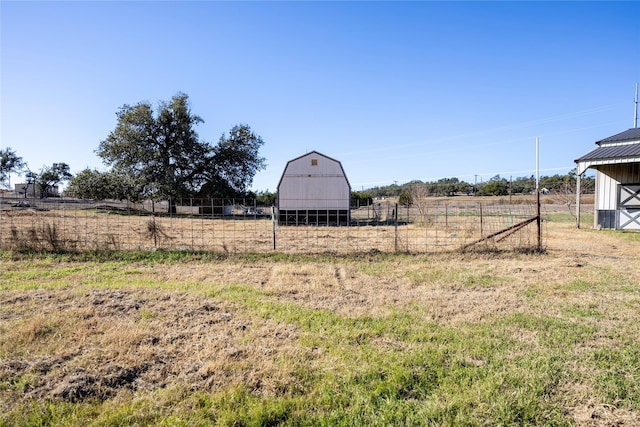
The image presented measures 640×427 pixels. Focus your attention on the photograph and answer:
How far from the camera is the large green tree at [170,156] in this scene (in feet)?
110

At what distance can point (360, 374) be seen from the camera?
130 inches

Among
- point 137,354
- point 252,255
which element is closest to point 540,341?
point 137,354

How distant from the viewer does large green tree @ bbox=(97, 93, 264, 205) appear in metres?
33.5

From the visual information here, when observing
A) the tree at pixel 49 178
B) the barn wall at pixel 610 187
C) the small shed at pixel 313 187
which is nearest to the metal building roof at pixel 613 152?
the barn wall at pixel 610 187

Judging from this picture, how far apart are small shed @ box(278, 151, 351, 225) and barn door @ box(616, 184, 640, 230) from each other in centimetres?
1460

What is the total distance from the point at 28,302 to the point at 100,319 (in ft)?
5.48

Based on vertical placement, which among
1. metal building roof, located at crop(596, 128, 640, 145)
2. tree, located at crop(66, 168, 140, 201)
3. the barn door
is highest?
metal building roof, located at crop(596, 128, 640, 145)

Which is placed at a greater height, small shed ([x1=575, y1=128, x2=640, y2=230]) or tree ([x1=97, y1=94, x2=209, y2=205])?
tree ([x1=97, y1=94, x2=209, y2=205])

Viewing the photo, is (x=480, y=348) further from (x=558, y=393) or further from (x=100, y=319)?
(x=100, y=319)

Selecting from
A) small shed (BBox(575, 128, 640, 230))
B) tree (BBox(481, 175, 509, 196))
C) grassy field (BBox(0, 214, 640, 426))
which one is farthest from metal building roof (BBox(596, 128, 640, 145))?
tree (BBox(481, 175, 509, 196))

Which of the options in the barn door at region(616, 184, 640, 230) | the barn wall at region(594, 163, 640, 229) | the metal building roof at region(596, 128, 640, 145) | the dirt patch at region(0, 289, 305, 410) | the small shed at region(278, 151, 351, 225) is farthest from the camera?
the small shed at region(278, 151, 351, 225)

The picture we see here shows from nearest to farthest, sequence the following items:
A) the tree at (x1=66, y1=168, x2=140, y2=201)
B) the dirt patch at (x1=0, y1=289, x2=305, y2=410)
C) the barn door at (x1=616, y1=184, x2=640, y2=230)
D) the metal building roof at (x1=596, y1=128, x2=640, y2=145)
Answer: the dirt patch at (x1=0, y1=289, x2=305, y2=410)
the barn door at (x1=616, y1=184, x2=640, y2=230)
the metal building roof at (x1=596, y1=128, x2=640, y2=145)
the tree at (x1=66, y1=168, x2=140, y2=201)

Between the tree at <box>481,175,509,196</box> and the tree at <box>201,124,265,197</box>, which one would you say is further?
the tree at <box>481,175,509,196</box>

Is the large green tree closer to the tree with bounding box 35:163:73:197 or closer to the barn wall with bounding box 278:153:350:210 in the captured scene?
the barn wall with bounding box 278:153:350:210
